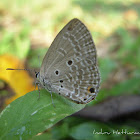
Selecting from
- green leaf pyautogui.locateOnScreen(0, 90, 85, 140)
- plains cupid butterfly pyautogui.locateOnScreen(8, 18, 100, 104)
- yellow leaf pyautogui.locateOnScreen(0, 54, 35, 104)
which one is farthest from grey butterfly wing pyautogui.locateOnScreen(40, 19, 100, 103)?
yellow leaf pyautogui.locateOnScreen(0, 54, 35, 104)

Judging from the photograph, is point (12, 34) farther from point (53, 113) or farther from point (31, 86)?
point (53, 113)

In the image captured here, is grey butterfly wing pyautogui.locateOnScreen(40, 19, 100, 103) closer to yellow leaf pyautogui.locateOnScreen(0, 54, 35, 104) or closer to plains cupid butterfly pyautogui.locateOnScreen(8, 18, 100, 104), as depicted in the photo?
plains cupid butterfly pyautogui.locateOnScreen(8, 18, 100, 104)

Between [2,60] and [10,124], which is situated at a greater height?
[2,60]

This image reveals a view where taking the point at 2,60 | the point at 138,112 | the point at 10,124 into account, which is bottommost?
the point at 138,112

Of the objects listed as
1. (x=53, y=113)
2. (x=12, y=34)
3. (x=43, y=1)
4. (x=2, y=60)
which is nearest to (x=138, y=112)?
(x=53, y=113)

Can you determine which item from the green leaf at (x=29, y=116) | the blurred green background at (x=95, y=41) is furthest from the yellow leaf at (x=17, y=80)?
the green leaf at (x=29, y=116)

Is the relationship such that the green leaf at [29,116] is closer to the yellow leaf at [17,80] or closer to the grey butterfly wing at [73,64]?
the grey butterfly wing at [73,64]
